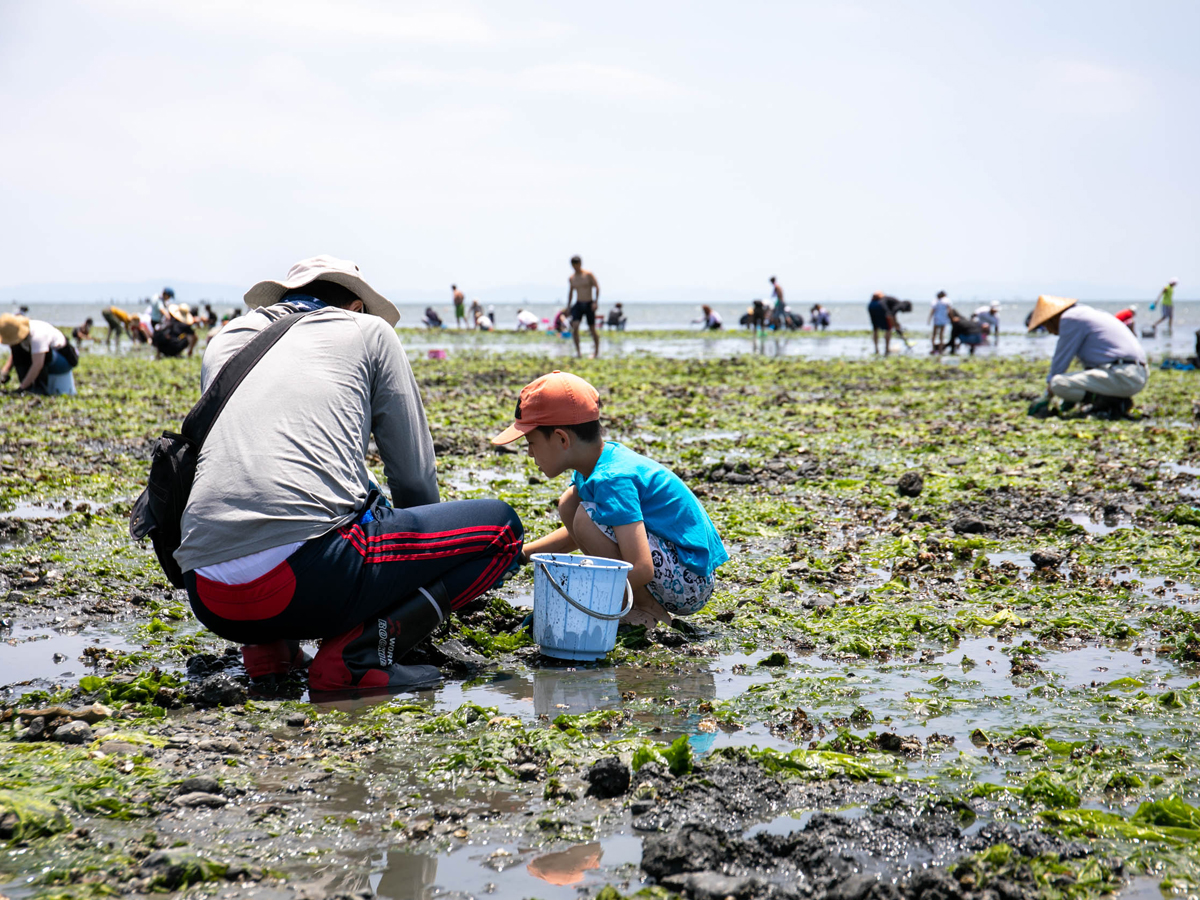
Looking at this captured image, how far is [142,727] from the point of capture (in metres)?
3.30

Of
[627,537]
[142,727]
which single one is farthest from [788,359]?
[142,727]

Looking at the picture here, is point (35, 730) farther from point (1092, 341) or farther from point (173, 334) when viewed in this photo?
point (173, 334)

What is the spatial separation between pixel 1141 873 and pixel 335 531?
8.45 feet

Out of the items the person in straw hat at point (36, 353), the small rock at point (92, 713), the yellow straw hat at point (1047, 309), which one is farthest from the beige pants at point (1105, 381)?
the person in straw hat at point (36, 353)

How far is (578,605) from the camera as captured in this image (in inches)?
158

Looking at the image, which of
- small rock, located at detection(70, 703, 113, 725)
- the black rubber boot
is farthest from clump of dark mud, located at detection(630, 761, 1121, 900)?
small rock, located at detection(70, 703, 113, 725)

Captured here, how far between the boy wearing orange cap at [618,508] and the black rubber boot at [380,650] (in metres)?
0.71

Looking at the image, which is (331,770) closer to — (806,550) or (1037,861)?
(1037,861)

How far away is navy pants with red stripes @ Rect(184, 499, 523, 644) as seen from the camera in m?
3.49

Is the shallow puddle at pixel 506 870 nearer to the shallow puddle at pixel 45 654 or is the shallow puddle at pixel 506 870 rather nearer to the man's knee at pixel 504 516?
the man's knee at pixel 504 516

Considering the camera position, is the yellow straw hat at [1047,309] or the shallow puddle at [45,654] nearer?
the shallow puddle at [45,654]

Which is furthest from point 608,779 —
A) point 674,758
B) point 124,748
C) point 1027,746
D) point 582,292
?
point 582,292

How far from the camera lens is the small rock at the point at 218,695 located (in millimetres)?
3592

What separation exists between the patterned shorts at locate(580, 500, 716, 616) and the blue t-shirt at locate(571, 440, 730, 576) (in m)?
0.03
